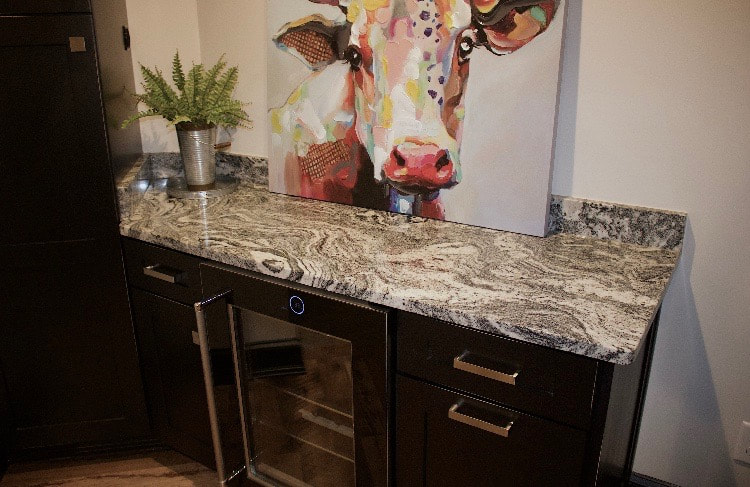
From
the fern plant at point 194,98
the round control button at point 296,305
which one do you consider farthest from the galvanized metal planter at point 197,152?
the round control button at point 296,305

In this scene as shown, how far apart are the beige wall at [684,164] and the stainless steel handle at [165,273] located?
1.07 m

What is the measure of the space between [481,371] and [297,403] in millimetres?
621

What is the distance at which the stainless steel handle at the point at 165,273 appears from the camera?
1604 mm

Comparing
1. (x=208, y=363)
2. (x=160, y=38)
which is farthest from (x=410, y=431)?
(x=160, y=38)

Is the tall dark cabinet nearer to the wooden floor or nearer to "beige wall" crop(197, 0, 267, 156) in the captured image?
the wooden floor

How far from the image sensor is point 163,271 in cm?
163

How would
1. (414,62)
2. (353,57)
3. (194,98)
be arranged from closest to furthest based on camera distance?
(414,62)
(353,57)
(194,98)

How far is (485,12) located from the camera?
4.85ft

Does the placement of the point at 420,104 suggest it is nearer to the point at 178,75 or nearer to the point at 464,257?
the point at 464,257

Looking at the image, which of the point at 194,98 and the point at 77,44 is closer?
the point at 77,44

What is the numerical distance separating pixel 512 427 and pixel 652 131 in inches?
31.5

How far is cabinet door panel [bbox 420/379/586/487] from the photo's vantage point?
1.10 metres

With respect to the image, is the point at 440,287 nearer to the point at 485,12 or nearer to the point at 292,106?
the point at 485,12

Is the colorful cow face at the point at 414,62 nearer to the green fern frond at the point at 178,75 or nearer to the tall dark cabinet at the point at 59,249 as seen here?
the green fern frond at the point at 178,75
